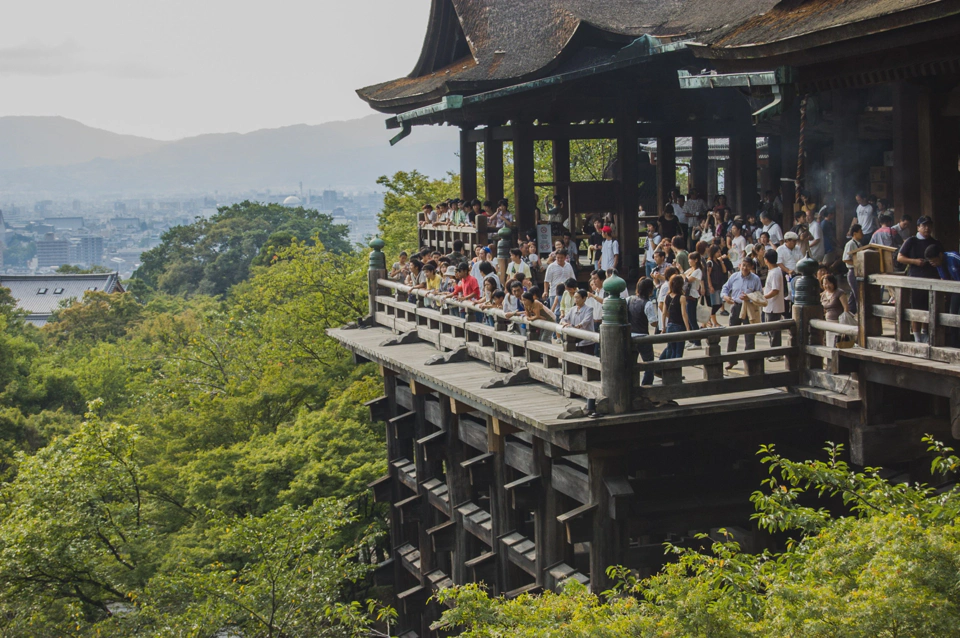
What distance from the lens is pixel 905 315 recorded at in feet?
40.4

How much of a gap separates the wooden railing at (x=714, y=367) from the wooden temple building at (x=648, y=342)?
0.11ft

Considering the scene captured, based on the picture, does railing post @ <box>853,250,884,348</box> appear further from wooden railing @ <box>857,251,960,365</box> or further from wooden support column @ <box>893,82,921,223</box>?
wooden support column @ <box>893,82,921,223</box>

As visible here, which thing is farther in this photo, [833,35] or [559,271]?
[559,271]

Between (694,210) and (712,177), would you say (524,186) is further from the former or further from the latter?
(712,177)

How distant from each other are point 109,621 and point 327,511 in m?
3.95

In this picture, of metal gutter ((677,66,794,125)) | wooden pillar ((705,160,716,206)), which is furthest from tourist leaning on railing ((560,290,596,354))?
wooden pillar ((705,160,716,206))

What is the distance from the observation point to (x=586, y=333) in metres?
13.9

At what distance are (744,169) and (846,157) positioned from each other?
441 centimetres

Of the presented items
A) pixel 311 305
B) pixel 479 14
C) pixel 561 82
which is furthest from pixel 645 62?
pixel 311 305

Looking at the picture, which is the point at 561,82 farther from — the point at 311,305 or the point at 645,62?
the point at 311,305

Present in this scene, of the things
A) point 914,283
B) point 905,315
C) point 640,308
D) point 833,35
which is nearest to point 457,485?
point 640,308

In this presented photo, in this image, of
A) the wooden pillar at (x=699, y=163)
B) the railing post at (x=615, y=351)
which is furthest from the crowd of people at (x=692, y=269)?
the wooden pillar at (x=699, y=163)

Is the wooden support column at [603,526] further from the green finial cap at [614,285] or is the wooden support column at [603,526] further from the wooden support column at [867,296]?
the wooden support column at [867,296]

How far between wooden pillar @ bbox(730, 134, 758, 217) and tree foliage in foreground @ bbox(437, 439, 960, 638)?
14.1 m
